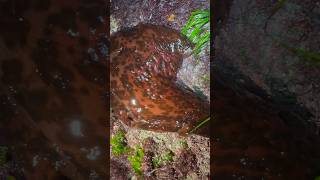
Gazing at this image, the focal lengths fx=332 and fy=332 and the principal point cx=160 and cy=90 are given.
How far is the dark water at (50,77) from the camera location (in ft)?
5.32

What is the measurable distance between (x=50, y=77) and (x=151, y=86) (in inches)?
39.4

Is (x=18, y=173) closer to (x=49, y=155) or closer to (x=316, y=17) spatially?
(x=49, y=155)

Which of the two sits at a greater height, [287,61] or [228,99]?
[287,61]

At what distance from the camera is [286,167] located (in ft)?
7.29

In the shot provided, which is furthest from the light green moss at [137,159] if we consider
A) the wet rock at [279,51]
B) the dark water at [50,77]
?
the dark water at [50,77]

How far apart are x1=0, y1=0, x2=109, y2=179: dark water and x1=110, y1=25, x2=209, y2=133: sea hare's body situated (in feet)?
2.64

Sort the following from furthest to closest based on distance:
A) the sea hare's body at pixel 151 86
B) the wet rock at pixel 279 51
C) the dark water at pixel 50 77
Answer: the sea hare's body at pixel 151 86 < the wet rock at pixel 279 51 < the dark water at pixel 50 77

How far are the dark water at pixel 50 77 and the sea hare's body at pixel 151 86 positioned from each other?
806 millimetres

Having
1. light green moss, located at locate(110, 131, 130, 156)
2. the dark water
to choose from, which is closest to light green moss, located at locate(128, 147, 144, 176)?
light green moss, located at locate(110, 131, 130, 156)

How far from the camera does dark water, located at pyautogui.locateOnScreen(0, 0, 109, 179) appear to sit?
5.32ft

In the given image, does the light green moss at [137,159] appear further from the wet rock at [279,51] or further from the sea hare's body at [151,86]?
the wet rock at [279,51]

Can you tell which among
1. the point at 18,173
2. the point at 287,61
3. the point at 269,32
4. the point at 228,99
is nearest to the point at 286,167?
the point at 228,99

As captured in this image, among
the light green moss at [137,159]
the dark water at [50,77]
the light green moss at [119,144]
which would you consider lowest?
the light green moss at [137,159]

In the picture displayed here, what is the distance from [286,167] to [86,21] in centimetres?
159
